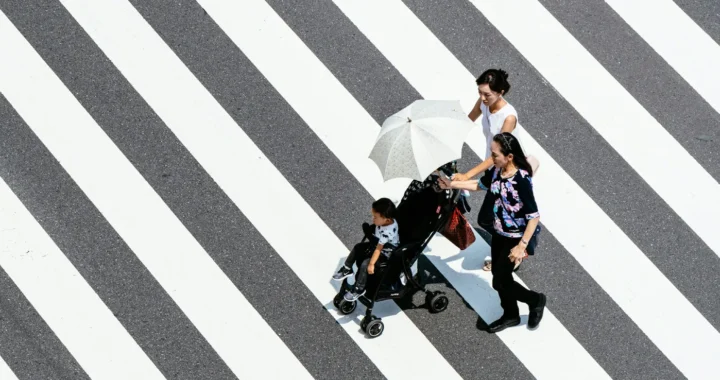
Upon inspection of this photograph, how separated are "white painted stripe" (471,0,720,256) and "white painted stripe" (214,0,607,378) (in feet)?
5.29

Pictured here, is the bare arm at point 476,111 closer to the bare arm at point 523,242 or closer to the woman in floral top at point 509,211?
the woman in floral top at point 509,211

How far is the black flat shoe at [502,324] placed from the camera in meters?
7.29

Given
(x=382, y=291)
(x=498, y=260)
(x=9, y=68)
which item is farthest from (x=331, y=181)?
(x=9, y=68)

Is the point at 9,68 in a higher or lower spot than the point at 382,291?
higher

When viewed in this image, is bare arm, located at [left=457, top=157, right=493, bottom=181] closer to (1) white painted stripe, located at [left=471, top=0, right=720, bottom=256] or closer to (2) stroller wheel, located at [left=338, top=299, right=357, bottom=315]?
(2) stroller wheel, located at [left=338, top=299, right=357, bottom=315]

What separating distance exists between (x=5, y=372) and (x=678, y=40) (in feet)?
22.2

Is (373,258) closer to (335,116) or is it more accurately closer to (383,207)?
(383,207)

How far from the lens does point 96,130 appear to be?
317 inches

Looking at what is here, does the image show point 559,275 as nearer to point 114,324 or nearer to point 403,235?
point 403,235

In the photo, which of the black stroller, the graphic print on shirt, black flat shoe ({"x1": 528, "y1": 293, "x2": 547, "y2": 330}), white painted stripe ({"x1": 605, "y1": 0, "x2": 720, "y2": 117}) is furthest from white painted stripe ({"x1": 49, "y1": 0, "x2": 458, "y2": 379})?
white painted stripe ({"x1": 605, "y1": 0, "x2": 720, "y2": 117})

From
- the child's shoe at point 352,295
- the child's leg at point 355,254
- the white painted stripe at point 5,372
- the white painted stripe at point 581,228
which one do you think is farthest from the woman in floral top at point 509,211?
the white painted stripe at point 5,372

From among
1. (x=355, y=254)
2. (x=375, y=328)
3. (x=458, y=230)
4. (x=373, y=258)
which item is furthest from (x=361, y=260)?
(x=458, y=230)

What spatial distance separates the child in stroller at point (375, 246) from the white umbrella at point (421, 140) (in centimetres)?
27

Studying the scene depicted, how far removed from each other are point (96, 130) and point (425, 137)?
340 centimetres
